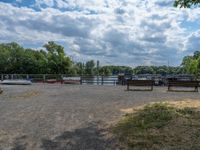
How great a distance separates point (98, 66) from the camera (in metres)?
104

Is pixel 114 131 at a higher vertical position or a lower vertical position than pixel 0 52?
lower

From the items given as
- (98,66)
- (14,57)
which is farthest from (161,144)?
(98,66)

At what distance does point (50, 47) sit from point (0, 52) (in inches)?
552

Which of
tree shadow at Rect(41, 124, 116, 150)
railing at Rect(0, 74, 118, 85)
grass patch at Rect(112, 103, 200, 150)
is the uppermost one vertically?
railing at Rect(0, 74, 118, 85)

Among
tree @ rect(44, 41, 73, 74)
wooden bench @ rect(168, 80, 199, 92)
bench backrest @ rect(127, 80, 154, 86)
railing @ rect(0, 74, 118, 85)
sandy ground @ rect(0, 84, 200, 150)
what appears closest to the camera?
sandy ground @ rect(0, 84, 200, 150)

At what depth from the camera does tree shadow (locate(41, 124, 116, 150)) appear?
7648 millimetres

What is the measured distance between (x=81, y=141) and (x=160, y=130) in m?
2.01

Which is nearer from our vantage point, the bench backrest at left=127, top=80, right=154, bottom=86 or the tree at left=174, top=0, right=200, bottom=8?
the tree at left=174, top=0, right=200, bottom=8

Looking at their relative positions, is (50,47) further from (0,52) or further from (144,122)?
(144,122)

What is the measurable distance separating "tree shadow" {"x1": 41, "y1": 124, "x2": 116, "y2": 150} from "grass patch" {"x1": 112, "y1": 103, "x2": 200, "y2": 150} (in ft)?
1.08

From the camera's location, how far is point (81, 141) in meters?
8.16

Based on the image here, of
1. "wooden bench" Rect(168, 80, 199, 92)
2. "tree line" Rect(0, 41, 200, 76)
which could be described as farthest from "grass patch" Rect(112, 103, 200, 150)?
"tree line" Rect(0, 41, 200, 76)

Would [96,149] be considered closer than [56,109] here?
Yes

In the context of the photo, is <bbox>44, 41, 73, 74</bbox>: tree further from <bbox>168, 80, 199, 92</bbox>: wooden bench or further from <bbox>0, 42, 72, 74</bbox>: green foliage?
<bbox>168, 80, 199, 92</bbox>: wooden bench
